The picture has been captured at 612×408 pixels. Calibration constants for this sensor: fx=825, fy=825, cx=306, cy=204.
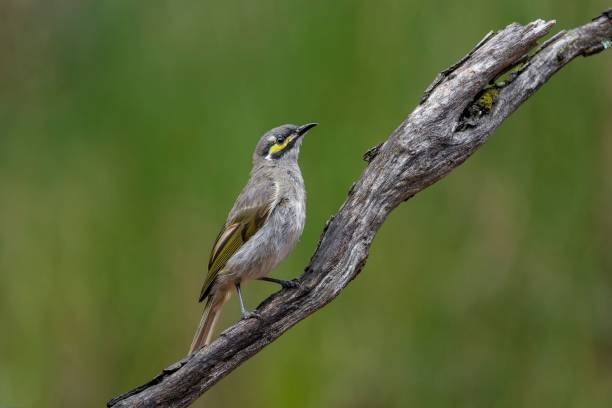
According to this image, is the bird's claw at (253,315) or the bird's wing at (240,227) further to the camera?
the bird's wing at (240,227)

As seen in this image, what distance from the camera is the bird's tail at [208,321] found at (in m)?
4.08

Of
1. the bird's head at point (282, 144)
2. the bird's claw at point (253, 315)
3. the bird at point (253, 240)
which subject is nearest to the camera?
the bird's claw at point (253, 315)

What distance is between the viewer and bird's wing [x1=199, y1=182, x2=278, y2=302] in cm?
412

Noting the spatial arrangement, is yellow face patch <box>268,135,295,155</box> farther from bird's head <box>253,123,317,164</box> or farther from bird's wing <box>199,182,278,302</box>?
bird's wing <box>199,182,278,302</box>

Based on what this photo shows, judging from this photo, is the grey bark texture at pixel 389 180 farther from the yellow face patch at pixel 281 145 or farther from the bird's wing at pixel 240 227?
the yellow face patch at pixel 281 145

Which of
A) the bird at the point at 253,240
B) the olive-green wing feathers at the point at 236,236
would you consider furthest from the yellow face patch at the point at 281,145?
the olive-green wing feathers at the point at 236,236

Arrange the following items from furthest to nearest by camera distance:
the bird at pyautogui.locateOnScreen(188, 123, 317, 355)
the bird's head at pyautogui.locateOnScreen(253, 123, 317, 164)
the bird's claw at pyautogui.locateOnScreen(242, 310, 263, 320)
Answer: the bird's head at pyautogui.locateOnScreen(253, 123, 317, 164) < the bird at pyautogui.locateOnScreen(188, 123, 317, 355) < the bird's claw at pyautogui.locateOnScreen(242, 310, 263, 320)

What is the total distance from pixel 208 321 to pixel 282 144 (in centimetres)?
107

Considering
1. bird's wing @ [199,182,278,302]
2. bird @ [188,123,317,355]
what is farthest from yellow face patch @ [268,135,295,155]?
bird's wing @ [199,182,278,302]

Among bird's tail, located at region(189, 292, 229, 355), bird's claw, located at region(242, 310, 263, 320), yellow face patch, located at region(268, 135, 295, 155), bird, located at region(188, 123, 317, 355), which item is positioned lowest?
bird's claw, located at region(242, 310, 263, 320)

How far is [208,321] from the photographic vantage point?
416 centimetres

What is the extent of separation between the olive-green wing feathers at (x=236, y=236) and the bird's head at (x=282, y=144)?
488mm

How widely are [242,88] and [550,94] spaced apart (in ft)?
6.96

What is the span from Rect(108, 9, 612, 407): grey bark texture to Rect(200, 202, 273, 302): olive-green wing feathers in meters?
0.73
